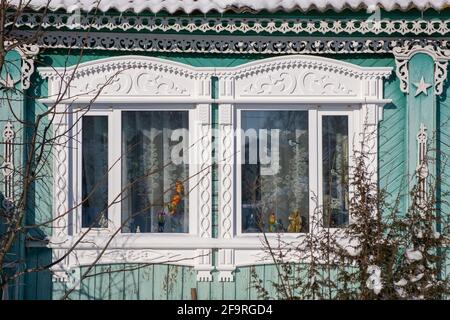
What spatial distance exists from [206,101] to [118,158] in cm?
112

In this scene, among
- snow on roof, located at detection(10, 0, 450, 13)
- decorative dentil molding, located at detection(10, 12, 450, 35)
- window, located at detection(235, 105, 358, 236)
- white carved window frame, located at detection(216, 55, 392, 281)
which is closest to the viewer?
snow on roof, located at detection(10, 0, 450, 13)

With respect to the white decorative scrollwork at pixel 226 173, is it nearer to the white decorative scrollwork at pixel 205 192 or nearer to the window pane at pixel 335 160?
the white decorative scrollwork at pixel 205 192

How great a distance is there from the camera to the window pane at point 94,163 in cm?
1034

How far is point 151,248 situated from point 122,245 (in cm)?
31

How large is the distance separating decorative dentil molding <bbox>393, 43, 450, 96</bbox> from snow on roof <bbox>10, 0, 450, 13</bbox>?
0.51m

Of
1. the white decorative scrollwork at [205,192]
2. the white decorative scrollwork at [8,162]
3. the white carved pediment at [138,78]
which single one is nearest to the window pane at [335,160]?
the white decorative scrollwork at [205,192]

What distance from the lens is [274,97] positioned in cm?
1018

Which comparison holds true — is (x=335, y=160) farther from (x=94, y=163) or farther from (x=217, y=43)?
(x=94, y=163)

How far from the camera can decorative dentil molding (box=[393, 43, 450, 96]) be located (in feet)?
32.7

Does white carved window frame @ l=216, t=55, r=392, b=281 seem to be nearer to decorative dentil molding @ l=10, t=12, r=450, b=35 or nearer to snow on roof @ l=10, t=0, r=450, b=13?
decorative dentil molding @ l=10, t=12, r=450, b=35

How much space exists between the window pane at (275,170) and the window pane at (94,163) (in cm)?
151

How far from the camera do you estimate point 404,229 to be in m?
7.90

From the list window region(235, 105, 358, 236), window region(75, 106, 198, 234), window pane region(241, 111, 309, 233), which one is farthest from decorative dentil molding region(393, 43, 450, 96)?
window region(75, 106, 198, 234)
